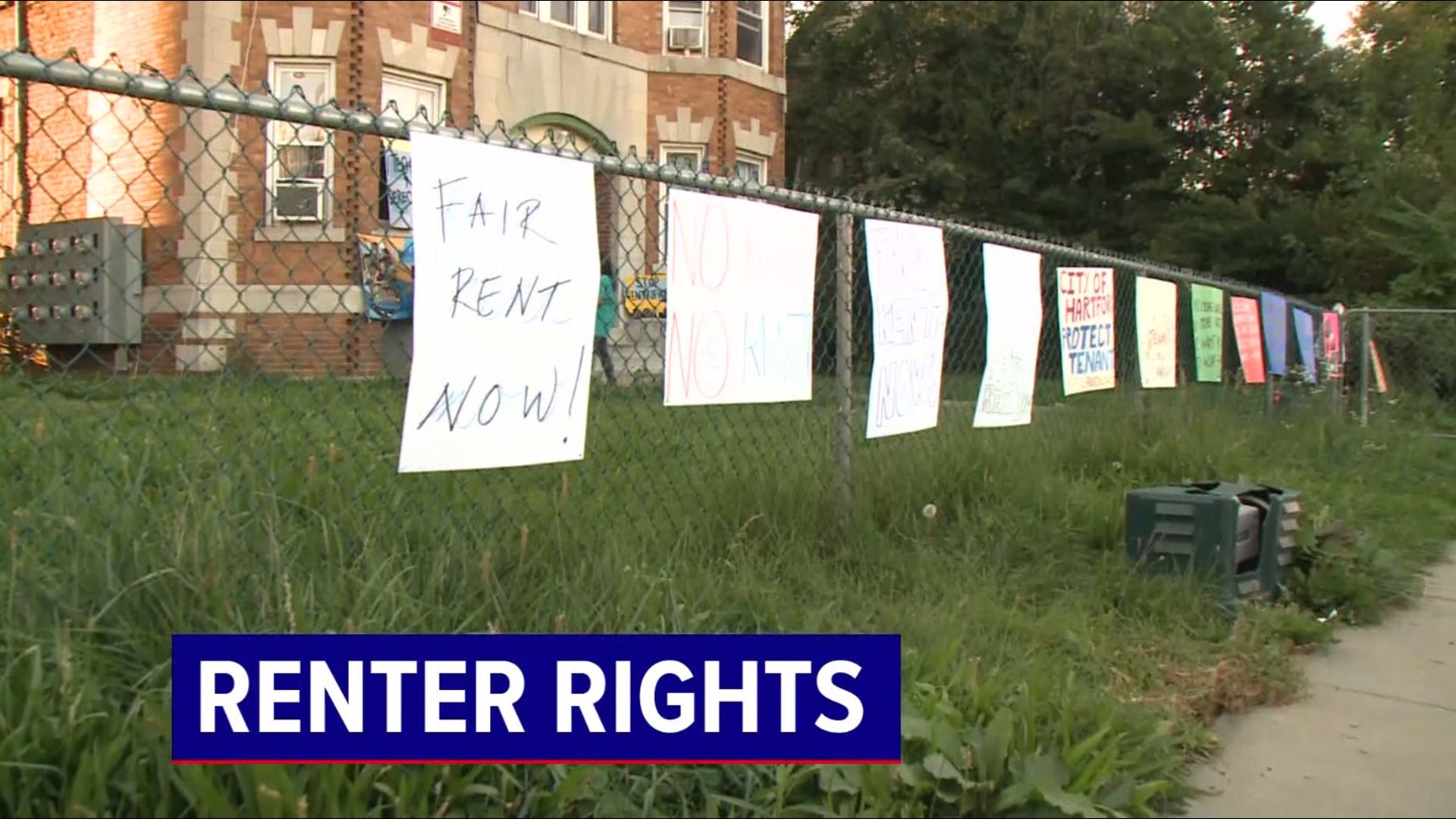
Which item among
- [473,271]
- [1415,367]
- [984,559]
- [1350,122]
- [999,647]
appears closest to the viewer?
[473,271]

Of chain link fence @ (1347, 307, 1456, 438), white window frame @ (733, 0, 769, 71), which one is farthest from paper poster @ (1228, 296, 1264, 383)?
white window frame @ (733, 0, 769, 71)

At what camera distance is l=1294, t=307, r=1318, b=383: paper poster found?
34.2 feet

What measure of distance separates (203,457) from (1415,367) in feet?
41.3

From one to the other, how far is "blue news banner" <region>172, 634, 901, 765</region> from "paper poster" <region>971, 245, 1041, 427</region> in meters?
2.60

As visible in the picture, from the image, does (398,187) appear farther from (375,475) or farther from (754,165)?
(754,165)

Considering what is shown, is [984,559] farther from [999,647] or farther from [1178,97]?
[1178,97]

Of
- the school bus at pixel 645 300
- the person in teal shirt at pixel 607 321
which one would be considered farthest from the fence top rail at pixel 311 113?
the person in teal shirt at pixel 607 321

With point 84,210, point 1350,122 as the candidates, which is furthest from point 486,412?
point 1350,122

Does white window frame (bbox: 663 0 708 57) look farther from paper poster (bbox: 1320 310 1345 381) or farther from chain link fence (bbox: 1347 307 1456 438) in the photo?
chain link fence (bbox: 1347 307 1456 438)

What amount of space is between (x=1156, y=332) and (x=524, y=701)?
18.7 ft

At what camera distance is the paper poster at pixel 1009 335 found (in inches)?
205

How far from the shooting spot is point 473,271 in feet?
9.75

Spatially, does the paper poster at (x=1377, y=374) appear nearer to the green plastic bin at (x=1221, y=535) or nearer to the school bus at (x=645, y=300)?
the green plastic bin at (x=1221, y=535)

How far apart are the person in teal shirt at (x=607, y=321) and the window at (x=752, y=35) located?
12.1 metres
